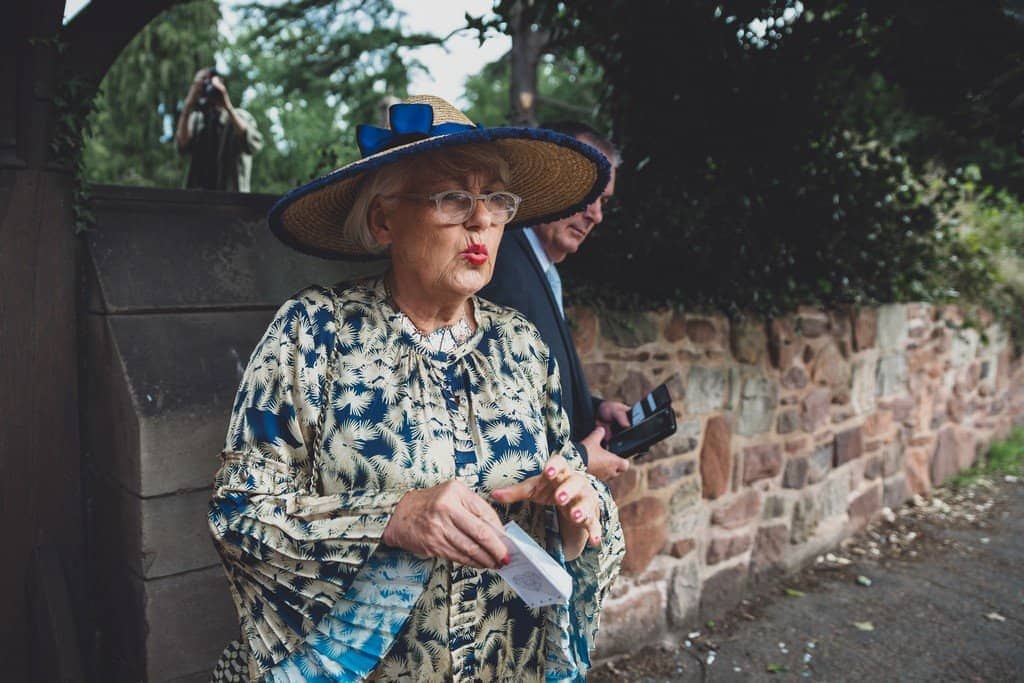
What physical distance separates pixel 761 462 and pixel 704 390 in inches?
27.8

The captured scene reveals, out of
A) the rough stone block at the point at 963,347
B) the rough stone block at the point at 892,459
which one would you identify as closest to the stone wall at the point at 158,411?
the rough stone block at the point at 892,459

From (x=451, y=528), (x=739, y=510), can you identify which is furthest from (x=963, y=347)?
(x=451, y=528)

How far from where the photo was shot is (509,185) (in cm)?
174

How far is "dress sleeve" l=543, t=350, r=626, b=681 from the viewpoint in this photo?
5.20 ft

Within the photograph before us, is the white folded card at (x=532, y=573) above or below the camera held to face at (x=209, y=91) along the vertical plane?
below

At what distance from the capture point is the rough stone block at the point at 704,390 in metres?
3.65

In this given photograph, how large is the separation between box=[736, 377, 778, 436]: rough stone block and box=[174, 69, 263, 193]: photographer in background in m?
4.13

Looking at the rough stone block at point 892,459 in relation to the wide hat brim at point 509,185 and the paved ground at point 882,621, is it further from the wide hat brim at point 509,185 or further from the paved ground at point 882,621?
the wide hat brim at point 509,185

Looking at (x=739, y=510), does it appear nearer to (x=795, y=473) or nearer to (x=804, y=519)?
(x=795, y=473)

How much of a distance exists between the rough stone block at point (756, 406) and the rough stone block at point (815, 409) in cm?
38

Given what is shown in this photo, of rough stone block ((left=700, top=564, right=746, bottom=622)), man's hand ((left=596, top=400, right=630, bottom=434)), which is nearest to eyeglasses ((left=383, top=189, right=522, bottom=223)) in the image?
man's hand ((left=596, top=400, right=630, bottom=434))

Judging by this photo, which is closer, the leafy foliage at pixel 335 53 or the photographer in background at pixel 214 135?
the photographer in background at pixel 214 135

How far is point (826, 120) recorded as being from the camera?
4.27 meters

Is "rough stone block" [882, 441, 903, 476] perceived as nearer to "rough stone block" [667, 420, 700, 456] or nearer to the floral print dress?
"rough stone block" [667, 420, 700, 456]
